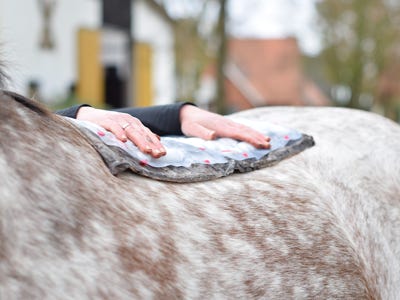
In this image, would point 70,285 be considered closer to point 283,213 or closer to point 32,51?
point 283,213

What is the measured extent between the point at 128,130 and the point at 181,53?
923 inches

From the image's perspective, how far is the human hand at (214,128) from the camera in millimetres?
2785

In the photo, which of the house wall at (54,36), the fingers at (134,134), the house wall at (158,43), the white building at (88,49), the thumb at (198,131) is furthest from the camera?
the house wall at (158,43)

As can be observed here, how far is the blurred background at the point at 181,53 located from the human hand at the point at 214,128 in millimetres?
511

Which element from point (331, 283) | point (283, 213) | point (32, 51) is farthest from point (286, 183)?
point (32, 51)

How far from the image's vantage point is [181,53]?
84.3 feet

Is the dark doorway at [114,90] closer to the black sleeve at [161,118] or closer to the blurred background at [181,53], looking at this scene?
the blurred background at [181,53]

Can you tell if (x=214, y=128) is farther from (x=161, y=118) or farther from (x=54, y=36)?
(x=54, y=36)

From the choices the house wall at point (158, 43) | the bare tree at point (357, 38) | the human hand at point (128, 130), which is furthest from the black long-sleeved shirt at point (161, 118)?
the bare tree at point (357, 38)

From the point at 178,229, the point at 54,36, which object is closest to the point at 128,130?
the point at 178,229

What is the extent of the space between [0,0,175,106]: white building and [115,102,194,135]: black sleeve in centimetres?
787

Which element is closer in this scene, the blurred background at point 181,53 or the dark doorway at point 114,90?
the blurred background at point 181,53

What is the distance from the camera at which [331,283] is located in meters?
2.47

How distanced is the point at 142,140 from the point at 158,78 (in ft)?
61.4
